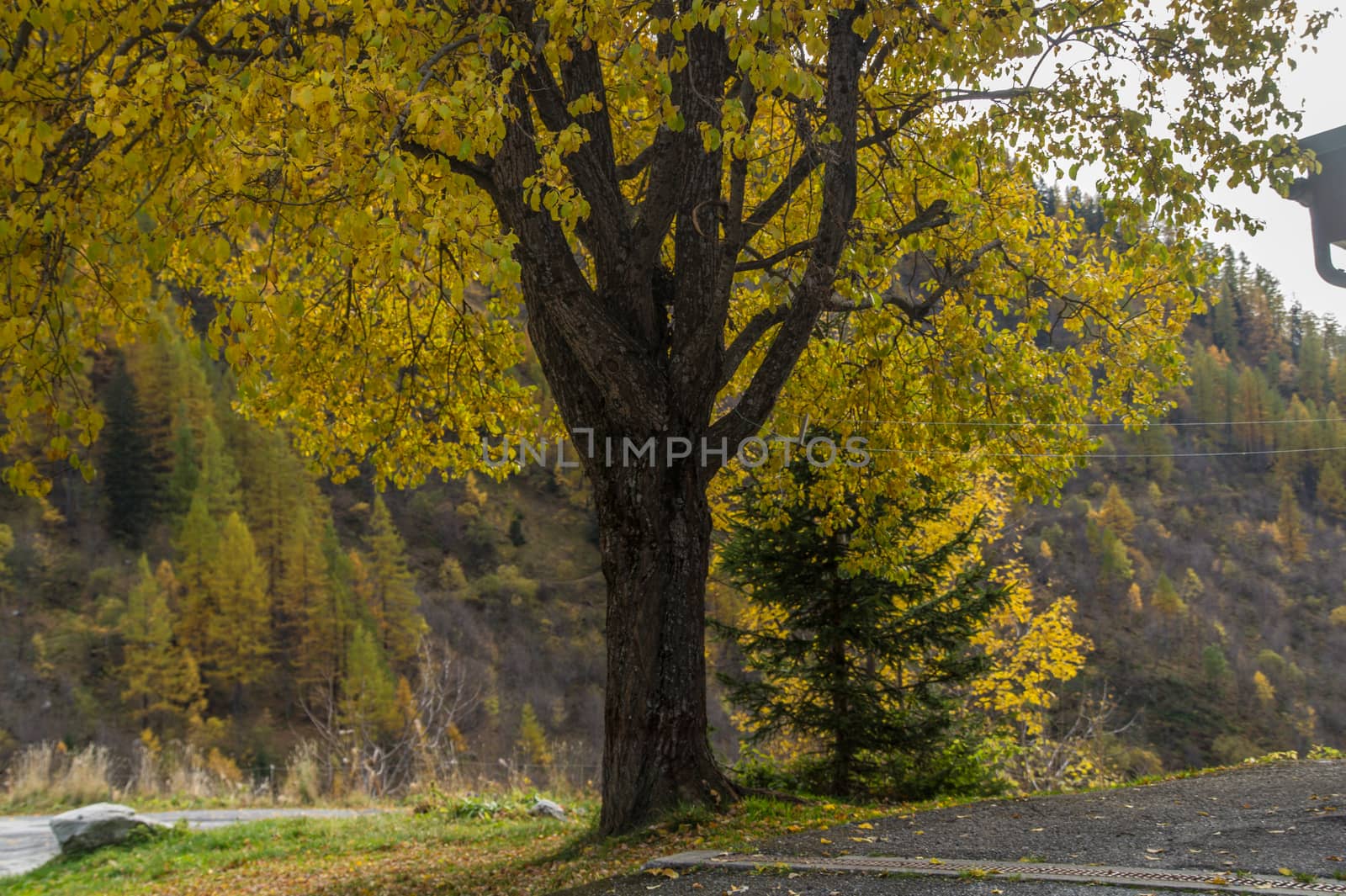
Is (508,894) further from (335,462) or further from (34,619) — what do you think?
(34,619)

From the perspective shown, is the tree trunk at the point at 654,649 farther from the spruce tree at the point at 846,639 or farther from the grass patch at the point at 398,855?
the spruce tree at the point at 846,639

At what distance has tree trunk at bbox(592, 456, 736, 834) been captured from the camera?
248 inches

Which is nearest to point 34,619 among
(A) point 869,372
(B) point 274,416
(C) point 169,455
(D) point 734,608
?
(C) point 169,455

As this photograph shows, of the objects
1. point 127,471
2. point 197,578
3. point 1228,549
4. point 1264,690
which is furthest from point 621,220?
point 1228,549

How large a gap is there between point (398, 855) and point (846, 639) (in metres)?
4.39

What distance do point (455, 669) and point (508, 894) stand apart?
58764mm

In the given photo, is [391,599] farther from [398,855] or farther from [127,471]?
[398,855]

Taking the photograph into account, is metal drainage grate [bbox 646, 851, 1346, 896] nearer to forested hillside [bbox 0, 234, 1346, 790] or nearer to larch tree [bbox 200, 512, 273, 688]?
forested hillside [bbox 0, 234, 1346, 790]

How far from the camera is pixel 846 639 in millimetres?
9742

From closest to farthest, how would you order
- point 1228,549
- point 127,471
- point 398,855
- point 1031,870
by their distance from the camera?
point 1031,870 → point 398,855 → point 127,471 → point 1228,549

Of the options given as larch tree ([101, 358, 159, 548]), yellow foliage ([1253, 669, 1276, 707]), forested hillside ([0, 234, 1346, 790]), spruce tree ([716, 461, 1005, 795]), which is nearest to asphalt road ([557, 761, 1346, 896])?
spruce tree ([716, 461, 1005, 795])

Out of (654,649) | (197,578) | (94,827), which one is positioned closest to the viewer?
(654,649)

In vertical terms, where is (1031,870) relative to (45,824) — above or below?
above

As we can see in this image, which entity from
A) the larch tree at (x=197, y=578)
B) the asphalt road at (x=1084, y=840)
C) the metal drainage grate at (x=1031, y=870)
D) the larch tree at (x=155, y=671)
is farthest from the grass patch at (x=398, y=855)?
the larch tree at (x=197, y=578)
